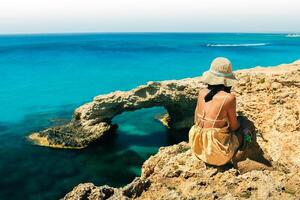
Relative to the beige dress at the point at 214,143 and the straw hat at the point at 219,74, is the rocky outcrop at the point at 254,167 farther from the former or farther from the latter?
the straw hat at the point at 219,74

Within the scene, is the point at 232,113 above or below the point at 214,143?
above

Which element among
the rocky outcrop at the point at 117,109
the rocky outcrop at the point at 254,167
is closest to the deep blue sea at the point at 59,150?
the rocky outcrop at the point at 117,109

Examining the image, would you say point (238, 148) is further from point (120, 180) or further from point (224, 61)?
point (120, 180)

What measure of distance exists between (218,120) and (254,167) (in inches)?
47.5

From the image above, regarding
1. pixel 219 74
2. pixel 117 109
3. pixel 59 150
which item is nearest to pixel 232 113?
pixel 219 74

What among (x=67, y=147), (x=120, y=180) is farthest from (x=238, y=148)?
(x=67, y=147)

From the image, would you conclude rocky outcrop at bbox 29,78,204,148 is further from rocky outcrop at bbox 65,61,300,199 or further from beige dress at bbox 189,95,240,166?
beige dress at bbox 189,95,240,166

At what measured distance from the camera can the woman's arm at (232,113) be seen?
6.04 metres

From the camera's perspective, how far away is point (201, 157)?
254 inches

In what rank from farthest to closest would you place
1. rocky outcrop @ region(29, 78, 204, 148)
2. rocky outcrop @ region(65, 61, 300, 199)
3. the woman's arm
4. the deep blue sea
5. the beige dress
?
rocky outcrop @ region(29, 78, 204, 148) < the deep blue sea < the beige dress < the woman's arm < rocky outcrop @ region(65, 61, 300, 199)

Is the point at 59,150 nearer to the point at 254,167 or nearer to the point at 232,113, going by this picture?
the point at 254,167

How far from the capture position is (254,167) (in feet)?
21.7

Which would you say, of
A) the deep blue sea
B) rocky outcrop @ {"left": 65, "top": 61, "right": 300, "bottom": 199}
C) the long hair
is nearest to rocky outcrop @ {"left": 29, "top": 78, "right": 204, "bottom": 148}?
the deep blue sea

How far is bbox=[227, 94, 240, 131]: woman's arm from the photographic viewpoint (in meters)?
6.04
